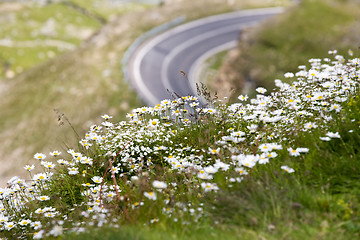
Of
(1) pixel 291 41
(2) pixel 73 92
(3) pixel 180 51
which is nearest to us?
(1) pixel 291 41

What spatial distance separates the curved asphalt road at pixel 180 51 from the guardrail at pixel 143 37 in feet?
2.01

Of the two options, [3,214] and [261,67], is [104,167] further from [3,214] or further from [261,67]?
[261,67]

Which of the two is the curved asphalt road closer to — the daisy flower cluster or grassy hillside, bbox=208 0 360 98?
grassy hillside, bbox=208 0 360 98

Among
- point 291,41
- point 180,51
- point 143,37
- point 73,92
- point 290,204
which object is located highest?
point 143,37

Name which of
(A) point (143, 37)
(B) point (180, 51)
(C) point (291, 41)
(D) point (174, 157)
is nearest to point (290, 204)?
(D) point (174, 157)

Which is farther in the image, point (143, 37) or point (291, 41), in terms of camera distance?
point (143, 37)

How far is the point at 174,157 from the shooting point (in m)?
5.54

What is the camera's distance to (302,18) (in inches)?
1385

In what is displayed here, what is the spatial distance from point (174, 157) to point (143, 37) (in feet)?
120

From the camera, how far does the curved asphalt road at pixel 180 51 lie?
32.1 m

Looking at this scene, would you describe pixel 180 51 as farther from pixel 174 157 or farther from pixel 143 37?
pixel 174 157

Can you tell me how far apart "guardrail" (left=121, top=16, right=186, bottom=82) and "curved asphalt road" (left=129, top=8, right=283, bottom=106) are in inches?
24.1

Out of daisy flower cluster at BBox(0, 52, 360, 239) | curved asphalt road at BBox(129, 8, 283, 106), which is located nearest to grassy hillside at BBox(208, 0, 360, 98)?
curved asphalt road at BBox(129, 8, 283, 106)

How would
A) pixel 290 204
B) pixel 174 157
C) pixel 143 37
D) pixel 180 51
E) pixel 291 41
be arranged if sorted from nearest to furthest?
pixel 290 204
pixel 174 157
pixel 291 41
pixel 180 51
pixel 143 37
